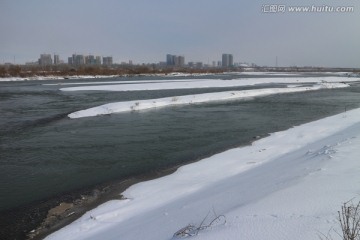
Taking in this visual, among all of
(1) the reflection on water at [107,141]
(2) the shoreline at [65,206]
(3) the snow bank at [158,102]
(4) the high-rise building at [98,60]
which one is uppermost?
(4) the high-rise building at [98,60]

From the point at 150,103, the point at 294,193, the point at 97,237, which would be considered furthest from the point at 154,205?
the point at 150,103

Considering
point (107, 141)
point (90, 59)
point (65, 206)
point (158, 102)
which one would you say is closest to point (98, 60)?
point (90, 59)

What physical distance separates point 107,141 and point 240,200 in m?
7.53

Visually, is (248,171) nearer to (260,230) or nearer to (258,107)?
(260,230)

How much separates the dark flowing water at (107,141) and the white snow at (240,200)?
5.48 ft

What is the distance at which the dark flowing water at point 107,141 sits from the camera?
26.0ft

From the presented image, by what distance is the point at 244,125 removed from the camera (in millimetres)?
14602

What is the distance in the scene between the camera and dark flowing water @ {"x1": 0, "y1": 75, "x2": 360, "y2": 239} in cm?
792

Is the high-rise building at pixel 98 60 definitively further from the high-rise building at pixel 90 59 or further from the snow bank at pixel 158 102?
the snow bank at pixel 158 102

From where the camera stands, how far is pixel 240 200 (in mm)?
4848

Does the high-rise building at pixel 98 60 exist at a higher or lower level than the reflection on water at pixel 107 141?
higher

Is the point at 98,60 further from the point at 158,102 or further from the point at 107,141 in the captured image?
the point at 107,141

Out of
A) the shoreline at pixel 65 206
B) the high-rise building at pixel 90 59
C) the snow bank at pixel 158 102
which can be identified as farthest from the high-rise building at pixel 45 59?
the shoreline at pixel 65 206

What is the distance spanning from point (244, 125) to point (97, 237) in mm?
10648
